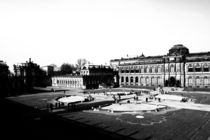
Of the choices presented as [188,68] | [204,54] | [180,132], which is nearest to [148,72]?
[188,68]

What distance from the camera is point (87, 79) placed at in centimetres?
8719

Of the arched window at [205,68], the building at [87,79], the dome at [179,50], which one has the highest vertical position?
the dome at [179,50]

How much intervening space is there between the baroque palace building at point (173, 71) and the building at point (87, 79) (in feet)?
29.5

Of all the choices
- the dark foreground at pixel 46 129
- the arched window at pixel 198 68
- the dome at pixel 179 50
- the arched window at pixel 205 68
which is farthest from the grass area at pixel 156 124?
the dome at pixel 179 50

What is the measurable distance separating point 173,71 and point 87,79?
39.1 metres

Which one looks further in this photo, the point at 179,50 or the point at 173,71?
the point at 179,50

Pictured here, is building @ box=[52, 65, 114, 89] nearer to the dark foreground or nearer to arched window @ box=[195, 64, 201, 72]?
arched window @ box=[195, 64, 201, 72]

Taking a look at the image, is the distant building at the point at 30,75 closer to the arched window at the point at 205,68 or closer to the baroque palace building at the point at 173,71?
the baroque palace building at the point at 173,71

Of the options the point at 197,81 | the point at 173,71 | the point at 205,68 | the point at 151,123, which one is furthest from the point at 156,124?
the point at 173,71

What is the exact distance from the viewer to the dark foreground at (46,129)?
22266 mm

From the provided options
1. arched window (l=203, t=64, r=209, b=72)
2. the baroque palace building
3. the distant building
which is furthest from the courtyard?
the distant building

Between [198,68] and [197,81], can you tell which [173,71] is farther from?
[197,81]

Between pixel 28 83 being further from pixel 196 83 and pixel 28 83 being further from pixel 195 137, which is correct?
pixel 195 137

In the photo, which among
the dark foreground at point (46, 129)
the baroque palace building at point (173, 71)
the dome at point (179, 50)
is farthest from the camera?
the dome at point (179, 50)
